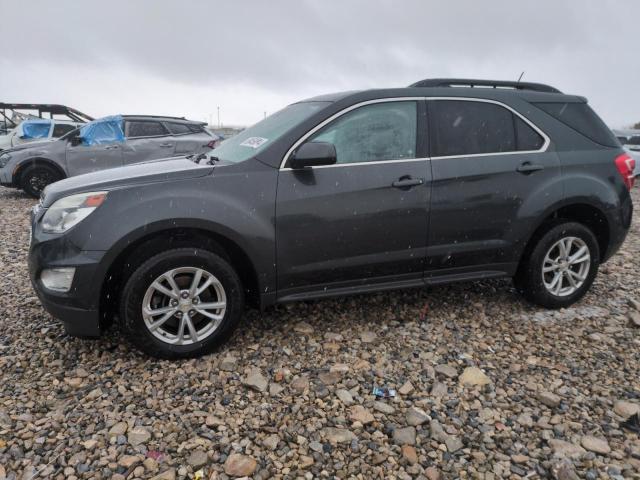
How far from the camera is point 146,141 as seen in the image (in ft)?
30.7

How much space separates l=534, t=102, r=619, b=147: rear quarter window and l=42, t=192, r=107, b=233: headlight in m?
3.26

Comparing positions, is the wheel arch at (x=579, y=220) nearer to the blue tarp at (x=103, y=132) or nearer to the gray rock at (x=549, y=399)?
the gray rock at (x=549, y=399)

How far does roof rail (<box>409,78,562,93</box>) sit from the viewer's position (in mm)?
3559

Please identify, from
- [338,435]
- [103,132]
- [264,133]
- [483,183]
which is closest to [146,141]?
[103,132]

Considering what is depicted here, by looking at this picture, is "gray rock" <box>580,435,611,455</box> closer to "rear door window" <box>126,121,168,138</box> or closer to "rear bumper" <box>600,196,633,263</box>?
"rear bumper" <box>600,196,633,263</box>

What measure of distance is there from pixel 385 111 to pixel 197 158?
1.45 m

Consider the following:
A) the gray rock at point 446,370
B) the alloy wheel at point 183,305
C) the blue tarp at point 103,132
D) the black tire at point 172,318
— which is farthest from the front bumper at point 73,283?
the blue tarp at point 103,132

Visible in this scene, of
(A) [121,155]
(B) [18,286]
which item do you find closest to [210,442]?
(B) [18,286]

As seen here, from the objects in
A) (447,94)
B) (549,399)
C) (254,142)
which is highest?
(447,94)

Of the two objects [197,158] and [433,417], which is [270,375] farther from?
[197,158]

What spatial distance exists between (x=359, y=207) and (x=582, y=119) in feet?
6.94

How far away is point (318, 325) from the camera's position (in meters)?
3.54

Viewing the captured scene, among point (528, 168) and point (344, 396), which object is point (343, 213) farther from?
point (528, 168)

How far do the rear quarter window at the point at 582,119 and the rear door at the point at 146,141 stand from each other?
751 cm
